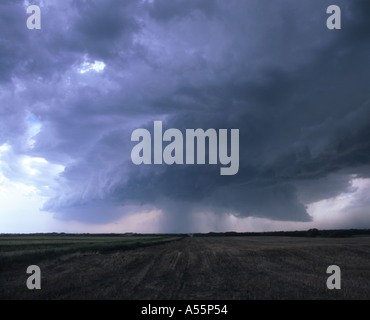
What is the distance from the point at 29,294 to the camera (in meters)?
13.6

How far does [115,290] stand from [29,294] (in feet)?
12.7

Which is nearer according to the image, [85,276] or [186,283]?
[186,283]

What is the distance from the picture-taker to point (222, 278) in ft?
57.5

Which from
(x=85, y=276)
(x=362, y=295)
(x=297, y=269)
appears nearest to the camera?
(x=362, y=295)
